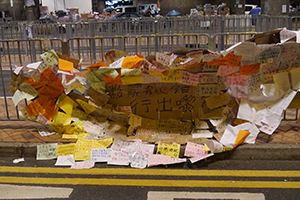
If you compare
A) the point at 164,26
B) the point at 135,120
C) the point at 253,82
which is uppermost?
the point at 164,26

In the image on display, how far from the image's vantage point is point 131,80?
493cm

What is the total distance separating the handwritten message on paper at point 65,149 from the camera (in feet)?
14.9

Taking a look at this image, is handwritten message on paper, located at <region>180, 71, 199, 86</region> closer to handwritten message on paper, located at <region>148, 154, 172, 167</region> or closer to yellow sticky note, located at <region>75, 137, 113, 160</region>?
handwritten message on paper, located at <region>148, 154, 172, 167</region>

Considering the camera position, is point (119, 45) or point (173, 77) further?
point (119, 45)

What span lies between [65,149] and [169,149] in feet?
4.73

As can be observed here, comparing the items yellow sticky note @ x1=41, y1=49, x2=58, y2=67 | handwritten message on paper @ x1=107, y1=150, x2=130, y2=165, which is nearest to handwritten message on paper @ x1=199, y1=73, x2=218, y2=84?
handwritten message on paper @ x1=107, y1=150, x2=130, y2=165

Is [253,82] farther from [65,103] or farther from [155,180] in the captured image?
[65,103]

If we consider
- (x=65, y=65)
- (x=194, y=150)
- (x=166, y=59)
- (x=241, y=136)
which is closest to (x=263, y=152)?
(x=241, y=136)

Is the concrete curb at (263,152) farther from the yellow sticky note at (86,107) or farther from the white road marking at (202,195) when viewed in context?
the yellow sticky note at (86,107)

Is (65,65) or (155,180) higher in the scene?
(65,65)

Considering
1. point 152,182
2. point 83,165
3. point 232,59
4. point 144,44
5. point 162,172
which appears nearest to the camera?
point 152,182

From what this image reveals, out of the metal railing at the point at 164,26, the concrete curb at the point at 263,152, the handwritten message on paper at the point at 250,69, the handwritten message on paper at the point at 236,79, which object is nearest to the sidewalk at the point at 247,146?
the concrete curb at the point at 263,152

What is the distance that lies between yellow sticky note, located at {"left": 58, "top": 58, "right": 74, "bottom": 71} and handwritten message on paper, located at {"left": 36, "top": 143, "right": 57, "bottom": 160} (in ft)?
3.70

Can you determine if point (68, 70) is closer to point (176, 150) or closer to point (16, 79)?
point (16, 79)
